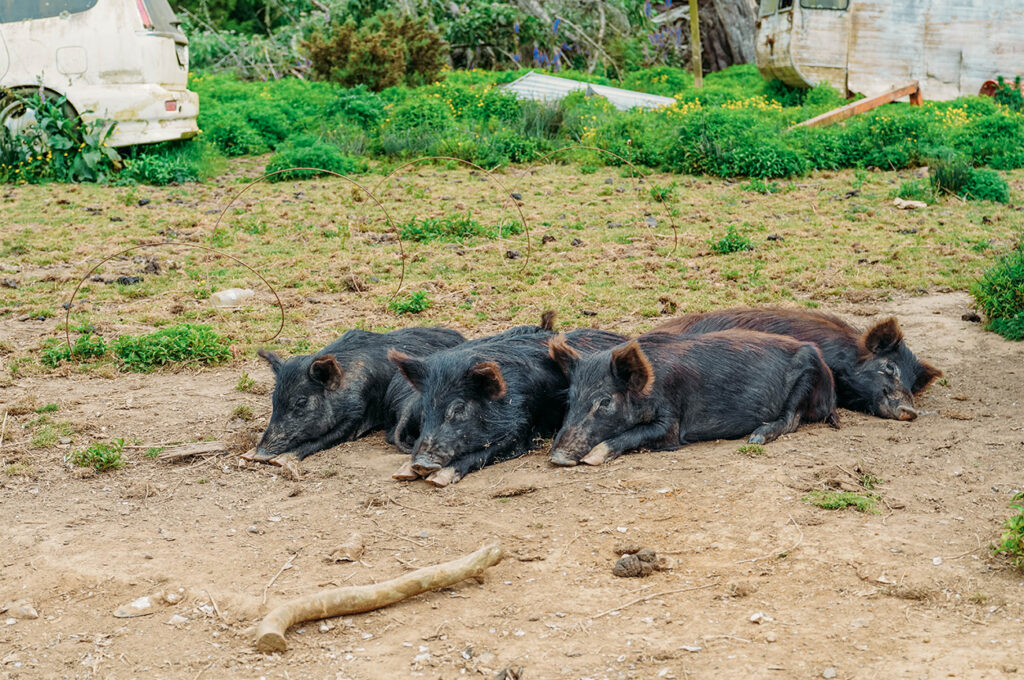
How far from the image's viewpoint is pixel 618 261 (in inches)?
432

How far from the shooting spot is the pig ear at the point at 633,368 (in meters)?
6.07

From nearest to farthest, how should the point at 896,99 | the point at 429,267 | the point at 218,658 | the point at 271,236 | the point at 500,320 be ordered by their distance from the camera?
the point at 218,658 → the point at 500,320 → the point at 429,267 → the point at 271,236 → the point at 896,99

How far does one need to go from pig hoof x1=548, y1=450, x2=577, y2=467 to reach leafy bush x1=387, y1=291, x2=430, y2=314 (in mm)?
3664

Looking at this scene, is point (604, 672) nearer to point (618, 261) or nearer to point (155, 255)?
point (618, 261)

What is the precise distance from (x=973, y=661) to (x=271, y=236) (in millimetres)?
9618

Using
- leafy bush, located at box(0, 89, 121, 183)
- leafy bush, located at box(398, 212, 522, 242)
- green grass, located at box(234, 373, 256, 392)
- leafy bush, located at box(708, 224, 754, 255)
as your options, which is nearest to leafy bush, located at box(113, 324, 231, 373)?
green grass, located at box(234, 373, 256, 392)

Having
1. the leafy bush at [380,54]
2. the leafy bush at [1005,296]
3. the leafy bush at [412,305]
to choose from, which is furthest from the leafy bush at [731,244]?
the leafy bush at [380,54]

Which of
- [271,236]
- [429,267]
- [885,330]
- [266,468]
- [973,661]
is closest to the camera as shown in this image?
[973,661]

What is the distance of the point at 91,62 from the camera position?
14461 millimetres

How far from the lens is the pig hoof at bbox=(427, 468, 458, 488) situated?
5.88 meters

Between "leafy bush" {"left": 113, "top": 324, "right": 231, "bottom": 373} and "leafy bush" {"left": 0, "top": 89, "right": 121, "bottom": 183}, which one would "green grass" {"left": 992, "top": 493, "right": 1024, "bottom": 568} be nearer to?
"leafy bush" {"left": 113, "top": 324, "right": 231, "bottom": 373}

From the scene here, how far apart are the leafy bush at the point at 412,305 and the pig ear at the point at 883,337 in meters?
3.92

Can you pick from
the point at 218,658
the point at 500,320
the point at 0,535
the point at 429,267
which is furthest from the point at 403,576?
the point at 429,267

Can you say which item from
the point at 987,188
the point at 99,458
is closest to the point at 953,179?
the point at 987,188
